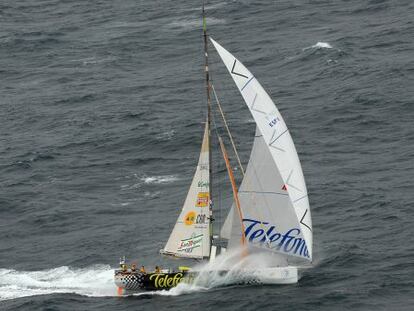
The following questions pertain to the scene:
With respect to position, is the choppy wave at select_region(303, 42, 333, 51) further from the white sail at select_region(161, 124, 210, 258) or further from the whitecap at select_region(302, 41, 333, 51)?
the white sail at select_region(161, 124, 210, 258)

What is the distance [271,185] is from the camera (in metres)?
80.4

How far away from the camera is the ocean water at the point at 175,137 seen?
279 feet

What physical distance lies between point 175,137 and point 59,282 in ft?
104

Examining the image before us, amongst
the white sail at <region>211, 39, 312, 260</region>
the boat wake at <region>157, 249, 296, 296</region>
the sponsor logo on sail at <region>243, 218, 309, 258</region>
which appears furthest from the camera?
the boat wake at <region>157, 249, 296, 296</region>

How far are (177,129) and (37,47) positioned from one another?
46.9m

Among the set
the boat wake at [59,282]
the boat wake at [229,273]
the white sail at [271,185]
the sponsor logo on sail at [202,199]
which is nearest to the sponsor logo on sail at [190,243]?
the boat wake at [229,273]

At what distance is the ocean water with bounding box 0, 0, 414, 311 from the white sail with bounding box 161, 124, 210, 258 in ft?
11.5

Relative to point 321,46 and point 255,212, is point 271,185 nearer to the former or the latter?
point 255,212

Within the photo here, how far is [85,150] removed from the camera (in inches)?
4641

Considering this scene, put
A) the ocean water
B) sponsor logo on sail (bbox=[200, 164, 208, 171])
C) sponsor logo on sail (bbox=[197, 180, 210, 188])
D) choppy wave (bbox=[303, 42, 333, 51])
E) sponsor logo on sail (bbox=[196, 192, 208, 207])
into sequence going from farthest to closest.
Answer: choppy wave (bbox=[303, 42, 333, 51]) < the ocean water < sponsor logo on sail (bbox=[196, 192, 208, 207]) < sponsor logo on sail (bbox=[197, 180, 210, 188]) < sponsor logo on sail (bbox=[200, 164, 208, 171])

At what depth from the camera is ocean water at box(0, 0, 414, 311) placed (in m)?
85.1

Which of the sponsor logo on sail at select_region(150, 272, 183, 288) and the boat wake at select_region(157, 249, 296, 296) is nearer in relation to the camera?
the boat wake at select_region(157, 249, 296, 296)

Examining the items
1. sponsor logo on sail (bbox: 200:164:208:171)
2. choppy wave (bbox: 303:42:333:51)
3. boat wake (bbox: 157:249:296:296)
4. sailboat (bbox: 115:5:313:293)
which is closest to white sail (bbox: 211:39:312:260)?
sailboat (bbox: 115:5:313:293)

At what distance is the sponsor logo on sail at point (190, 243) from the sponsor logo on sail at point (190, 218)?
1.02 meters
